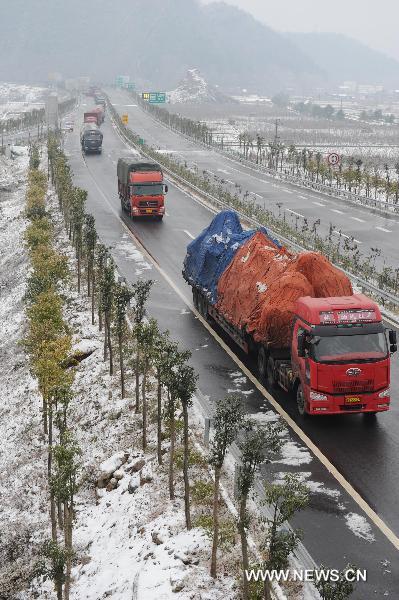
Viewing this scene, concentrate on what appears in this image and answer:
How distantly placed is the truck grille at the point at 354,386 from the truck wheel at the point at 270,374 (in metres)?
3.15

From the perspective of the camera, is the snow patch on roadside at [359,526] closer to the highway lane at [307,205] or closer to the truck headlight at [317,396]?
the truck headlight at [317,396]

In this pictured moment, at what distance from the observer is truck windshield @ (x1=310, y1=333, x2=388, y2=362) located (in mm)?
17234

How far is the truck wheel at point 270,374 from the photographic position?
20281mm

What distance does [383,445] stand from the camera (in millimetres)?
17297

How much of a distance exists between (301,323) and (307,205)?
125 feet

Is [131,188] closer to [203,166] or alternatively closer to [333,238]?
[333,238]

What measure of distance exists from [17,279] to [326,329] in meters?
29.1

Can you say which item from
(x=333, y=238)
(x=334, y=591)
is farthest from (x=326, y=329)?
(x=333, y=238)

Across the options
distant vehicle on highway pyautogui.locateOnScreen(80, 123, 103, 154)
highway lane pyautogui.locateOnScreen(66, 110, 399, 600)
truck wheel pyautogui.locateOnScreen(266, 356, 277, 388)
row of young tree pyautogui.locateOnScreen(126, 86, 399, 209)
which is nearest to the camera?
highway lane pyautogui.locateOnScreen(66, 110, 399, 600)

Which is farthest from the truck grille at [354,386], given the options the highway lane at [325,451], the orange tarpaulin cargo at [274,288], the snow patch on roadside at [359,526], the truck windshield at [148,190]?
the truck windshield at [148,190]

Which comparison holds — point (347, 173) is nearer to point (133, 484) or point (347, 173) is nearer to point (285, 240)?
point (285, 240)

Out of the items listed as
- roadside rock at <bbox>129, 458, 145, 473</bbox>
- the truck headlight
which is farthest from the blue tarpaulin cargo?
the truck headlight

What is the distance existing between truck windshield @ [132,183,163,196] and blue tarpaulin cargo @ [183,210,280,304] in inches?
738

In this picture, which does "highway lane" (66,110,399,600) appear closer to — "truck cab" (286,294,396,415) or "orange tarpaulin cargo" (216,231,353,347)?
"truck cab" (286,294,396,415)
